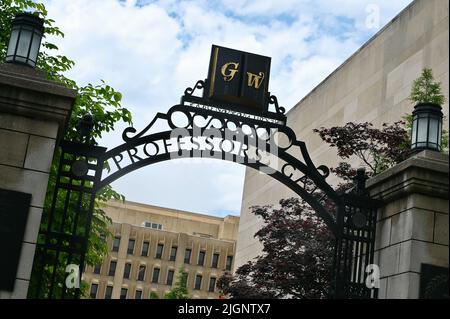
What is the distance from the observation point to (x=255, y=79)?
9.28m

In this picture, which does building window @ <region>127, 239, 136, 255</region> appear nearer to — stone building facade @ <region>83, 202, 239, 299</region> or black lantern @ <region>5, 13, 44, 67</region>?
stone building facade @ <region>83, 202, 239, 299</region>

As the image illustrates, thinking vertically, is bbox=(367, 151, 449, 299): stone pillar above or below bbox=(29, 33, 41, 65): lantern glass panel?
below

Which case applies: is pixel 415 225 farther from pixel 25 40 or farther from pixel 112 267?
pixel 112 267

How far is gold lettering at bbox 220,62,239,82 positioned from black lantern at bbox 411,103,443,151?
2123 mm

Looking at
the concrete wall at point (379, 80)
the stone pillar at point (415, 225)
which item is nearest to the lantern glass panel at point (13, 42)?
the stone pillar at point (415, 225)

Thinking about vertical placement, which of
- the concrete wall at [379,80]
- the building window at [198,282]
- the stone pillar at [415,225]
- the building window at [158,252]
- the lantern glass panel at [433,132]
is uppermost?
the concrete wall at [379,80]

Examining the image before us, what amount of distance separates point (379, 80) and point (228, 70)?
18.7 m

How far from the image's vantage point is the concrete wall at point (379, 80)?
23.4 meters

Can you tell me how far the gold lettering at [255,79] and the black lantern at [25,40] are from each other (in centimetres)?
233

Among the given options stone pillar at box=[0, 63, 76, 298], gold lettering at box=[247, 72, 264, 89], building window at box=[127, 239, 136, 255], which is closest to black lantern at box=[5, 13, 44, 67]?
stone pillar at box=[0, 63, 76, 298]

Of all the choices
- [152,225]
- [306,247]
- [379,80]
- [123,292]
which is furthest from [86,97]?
[152,225]

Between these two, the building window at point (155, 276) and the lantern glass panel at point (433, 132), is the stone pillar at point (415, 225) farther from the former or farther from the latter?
the building window at point (155, 276)

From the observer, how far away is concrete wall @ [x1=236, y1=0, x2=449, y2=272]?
23.4 meters

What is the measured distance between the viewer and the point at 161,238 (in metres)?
69.1
